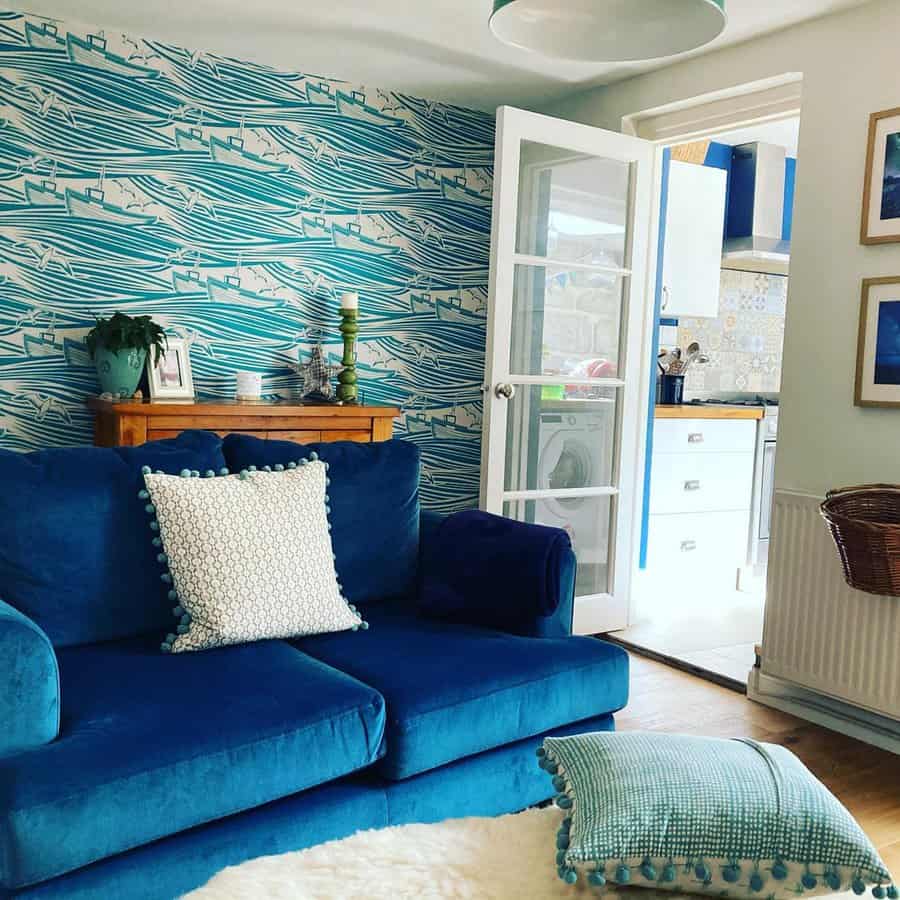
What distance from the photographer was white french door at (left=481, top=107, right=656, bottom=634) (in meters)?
3.59

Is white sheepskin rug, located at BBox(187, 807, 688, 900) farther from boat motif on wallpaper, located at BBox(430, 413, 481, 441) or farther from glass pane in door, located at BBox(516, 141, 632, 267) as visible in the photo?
boat motif on wallpaper, located at BBox(430, 413, 481, 441)

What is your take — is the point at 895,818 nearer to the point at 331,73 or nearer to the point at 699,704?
the point at 699,704

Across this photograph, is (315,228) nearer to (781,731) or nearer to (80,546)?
(80,546)

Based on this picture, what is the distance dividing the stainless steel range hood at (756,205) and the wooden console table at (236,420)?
2.57 meters

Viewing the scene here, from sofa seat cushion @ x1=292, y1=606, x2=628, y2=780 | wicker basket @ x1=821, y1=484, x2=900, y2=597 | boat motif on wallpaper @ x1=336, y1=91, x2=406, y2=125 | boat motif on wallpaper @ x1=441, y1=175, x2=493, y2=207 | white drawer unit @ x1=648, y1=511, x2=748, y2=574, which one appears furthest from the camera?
white drawer unit @ x1=648, y1=511, x2=748, y2=574

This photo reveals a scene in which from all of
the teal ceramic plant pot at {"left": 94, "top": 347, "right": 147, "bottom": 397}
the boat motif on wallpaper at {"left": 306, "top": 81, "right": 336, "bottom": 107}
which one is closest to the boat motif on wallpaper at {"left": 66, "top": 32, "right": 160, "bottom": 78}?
the boat motif on wallpaper at {"left": 306, "top": 81, "right": 336, "bottom": 107}

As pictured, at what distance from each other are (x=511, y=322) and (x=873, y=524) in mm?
1526

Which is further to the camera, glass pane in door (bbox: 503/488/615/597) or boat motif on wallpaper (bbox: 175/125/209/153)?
glass pane in door (bbox: 503/488/615/597)

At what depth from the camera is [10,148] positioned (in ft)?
11.3

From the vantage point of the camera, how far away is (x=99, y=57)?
3.57m

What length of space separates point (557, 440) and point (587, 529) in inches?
17.0

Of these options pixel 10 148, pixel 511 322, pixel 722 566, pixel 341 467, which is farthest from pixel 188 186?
pixel 722 566

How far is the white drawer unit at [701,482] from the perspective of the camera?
471 centimetres

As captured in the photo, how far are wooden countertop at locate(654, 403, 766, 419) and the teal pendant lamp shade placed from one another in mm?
2712
